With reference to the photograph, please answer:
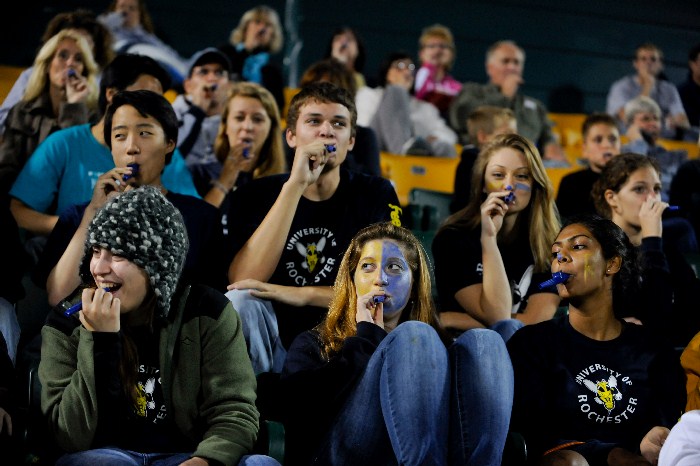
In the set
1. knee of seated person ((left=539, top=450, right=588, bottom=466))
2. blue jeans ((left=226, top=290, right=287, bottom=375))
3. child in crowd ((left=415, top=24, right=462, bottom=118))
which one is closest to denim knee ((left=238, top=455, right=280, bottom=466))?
blue jeans ((left=226, top=290, right=287, bottom=375))

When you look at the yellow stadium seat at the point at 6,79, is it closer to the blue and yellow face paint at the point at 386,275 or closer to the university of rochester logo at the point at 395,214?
the university of rochester logo at the point at 395,214

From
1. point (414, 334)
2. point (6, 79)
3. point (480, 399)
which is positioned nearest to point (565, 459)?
point (480, 399)

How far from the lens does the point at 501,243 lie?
3.30 meters

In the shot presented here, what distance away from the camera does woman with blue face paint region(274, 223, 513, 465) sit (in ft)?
7.63

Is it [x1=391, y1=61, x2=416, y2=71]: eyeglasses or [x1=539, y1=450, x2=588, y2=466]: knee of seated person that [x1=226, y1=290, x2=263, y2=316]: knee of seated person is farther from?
[x1=391, y1=61, x2=416, y2=71]: eyeglasses

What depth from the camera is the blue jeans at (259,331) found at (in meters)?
2.71

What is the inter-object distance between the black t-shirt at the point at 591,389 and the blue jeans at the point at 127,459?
714 millimetres

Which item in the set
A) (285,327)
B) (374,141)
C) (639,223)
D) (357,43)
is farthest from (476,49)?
(285,327)

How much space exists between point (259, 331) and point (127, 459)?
67 cm

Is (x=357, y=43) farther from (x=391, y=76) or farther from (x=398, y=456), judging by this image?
(x=398, y=456)

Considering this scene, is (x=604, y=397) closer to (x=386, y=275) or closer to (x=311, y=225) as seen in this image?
(x=386, y=275)

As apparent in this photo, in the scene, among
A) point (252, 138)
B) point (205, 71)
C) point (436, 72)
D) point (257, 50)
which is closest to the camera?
point (252, 138)

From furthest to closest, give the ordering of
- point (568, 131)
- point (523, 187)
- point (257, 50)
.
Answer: point (568, 131) → point (257, 50) → point (523, 187)

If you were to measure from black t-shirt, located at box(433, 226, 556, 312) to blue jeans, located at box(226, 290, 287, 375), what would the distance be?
0.65 m
